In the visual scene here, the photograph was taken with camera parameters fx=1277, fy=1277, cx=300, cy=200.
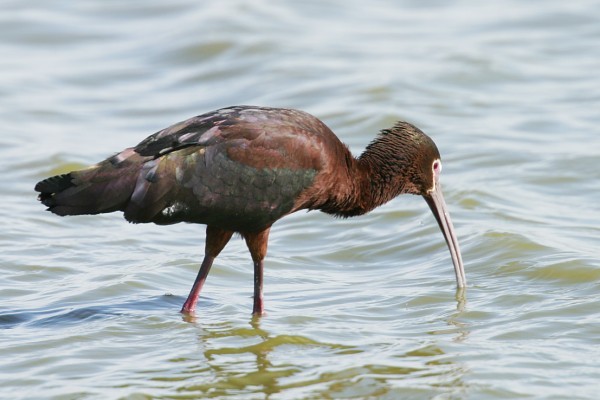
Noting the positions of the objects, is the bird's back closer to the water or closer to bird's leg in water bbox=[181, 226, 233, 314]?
bird's leg in water bbox=[181, 226, 233, 314]

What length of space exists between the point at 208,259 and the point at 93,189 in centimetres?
109

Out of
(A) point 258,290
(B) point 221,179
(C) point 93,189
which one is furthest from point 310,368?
(C) point 93,189

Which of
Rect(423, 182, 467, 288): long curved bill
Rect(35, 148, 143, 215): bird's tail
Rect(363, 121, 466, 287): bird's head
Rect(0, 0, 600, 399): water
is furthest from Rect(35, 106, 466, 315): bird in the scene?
Rect(423, 182, 467, 288): long curved bill

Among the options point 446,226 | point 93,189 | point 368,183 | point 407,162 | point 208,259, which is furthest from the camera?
point 446,226

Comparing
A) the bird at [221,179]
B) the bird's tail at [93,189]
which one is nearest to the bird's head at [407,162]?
the bird at [221,179]

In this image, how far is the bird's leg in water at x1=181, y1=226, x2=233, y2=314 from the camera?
9.30 metres

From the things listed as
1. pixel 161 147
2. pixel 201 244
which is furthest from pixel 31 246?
pixel 161 147

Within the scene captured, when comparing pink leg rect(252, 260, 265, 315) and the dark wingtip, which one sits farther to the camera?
pink leg rect(252, 260, 265, 315)

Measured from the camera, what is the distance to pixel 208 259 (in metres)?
9.38

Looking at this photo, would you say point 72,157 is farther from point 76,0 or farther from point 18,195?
point 76,0

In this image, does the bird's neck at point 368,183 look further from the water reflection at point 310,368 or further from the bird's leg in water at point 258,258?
the water reflection at point 310,368

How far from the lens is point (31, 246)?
11109mm

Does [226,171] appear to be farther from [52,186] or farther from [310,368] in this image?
[310,368]

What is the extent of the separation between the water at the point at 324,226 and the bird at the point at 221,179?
76 cm
